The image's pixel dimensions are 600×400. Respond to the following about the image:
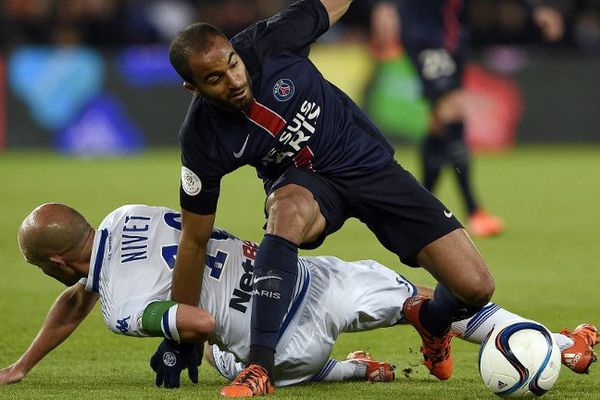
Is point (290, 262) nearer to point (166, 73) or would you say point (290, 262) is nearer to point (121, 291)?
point (121, 291)

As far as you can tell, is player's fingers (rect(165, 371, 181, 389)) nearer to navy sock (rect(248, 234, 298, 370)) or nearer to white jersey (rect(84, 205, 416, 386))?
white jersey (rect(84, 205, 416, 386))

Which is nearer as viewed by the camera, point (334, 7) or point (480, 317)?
point (480, 317)

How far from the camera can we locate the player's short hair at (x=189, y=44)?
16.4ft

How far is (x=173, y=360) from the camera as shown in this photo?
5.06 m

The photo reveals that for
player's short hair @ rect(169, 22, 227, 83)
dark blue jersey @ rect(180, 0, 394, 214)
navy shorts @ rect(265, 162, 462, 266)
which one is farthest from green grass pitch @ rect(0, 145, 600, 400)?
player's short hair @ rect(169, 22, 227, 83)

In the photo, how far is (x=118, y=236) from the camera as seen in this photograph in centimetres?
516

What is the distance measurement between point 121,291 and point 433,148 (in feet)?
18.8

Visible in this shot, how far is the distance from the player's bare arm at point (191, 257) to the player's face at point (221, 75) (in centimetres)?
49

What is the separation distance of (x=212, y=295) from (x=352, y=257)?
3998 mm

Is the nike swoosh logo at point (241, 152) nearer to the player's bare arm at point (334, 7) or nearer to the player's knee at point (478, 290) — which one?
the player's bare arm at point (334, 7)

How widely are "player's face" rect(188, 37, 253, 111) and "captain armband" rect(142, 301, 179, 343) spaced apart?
86 centimetres

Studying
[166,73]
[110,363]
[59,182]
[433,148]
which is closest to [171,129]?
[166,73]

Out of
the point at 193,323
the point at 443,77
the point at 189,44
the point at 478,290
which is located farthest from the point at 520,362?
the point at 443,77

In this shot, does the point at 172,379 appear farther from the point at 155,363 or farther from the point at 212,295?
the point at 212,295
